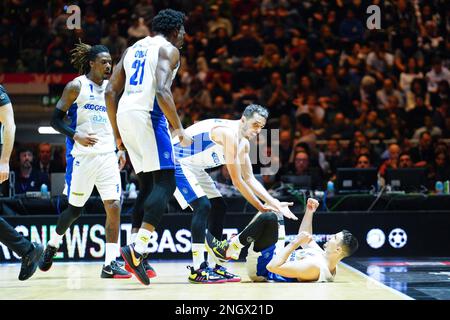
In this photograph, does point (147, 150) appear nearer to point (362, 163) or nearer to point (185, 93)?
point (362, 163)

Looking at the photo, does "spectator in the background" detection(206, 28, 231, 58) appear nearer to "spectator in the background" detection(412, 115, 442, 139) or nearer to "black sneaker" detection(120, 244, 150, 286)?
"spectator in the background" detection(412, 115, 442, 139)

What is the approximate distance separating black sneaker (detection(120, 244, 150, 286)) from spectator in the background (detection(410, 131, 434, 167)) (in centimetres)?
673

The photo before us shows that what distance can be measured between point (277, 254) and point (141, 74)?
1838 millimetres

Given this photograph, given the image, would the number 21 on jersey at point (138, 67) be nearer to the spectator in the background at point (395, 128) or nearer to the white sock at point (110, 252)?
the white sock at point (110, 252)

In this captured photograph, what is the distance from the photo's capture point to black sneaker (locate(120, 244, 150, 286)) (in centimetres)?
586

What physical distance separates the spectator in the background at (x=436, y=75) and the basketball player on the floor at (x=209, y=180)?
7736 millimetres

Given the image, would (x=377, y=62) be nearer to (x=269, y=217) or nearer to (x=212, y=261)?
(x=212, y=261)

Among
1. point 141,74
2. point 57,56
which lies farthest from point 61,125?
point 57,56

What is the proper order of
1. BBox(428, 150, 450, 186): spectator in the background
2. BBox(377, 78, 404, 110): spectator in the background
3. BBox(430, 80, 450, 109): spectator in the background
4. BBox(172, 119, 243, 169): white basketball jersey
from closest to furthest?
BBox(172, 119, 243, 169): white basketball jersey < BBox(428, 150, 450, 186): spectator in the background < BBox(430, 80, 450, 109): spectator in the background < BBox(377, 78, 404, 110): spectator in the background

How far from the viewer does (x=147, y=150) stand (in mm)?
6047

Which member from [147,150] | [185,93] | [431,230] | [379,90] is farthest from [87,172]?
[379,90]

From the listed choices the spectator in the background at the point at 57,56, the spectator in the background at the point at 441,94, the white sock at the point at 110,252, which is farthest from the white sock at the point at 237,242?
the spectator in the background at the point at 441,94

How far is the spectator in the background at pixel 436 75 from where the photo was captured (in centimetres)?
1386

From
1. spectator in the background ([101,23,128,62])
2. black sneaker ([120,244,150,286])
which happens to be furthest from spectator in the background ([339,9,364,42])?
black sneaker ([120,244,150,286])
